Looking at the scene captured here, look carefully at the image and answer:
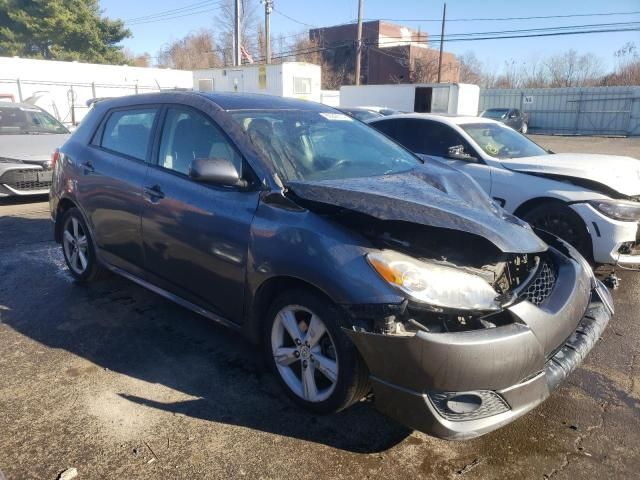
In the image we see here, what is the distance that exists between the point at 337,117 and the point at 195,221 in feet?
4.74

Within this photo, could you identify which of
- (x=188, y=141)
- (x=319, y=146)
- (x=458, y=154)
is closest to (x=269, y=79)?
(x=458, y=154)

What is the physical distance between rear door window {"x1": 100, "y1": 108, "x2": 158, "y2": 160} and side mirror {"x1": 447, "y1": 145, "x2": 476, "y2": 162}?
11.2 feet

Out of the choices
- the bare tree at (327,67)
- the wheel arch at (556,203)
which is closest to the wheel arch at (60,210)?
the wheel arch at (556,203)

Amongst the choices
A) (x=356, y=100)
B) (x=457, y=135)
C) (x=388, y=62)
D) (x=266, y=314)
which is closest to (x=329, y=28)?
(x=388, y=62)

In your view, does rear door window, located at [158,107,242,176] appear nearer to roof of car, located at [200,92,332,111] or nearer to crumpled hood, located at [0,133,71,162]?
roof of car, located at [200,92,332,111]

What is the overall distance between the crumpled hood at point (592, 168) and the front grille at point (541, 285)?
2.51 meters

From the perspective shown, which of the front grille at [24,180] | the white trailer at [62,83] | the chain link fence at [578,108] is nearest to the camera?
the front grille at [24,180]

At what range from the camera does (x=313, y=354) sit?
2.67m

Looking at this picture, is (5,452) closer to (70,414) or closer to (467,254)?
(70,414)

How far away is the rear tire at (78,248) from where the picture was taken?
448 centimetres

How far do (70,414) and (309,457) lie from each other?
1.38m

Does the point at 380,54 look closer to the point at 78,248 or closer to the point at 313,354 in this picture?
the point at 78,248

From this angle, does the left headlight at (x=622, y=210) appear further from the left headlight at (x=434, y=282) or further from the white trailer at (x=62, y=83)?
the white trailer at (x=62, y=83)

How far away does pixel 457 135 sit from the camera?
5977 millimetres
